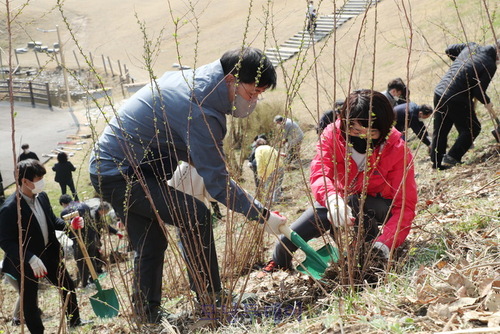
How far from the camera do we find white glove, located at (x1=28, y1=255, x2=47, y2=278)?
4.05 metres

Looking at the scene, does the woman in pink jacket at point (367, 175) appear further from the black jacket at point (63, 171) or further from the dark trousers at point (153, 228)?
the black jacket at point (63, 171)

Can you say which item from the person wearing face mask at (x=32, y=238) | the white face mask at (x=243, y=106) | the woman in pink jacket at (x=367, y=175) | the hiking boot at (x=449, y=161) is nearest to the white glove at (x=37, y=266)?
the person wearing face mask at (x=32, y=238)

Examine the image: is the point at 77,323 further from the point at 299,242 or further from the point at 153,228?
the point at 299,242

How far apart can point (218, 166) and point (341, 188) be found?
61cm

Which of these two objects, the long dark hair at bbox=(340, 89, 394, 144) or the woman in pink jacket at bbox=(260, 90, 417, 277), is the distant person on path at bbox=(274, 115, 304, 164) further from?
the long dark hair at bbox=(340, 89, 394, 144)

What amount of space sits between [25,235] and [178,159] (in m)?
1.32

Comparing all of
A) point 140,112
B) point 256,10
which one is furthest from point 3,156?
point 256,10

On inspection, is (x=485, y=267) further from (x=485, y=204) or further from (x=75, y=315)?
(x=75, y=315)

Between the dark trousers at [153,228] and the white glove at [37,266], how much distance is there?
44.3 inches

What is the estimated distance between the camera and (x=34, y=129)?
2064 centimetres

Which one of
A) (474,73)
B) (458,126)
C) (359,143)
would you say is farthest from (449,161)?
(359,143)

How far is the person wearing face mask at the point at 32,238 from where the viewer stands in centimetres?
402

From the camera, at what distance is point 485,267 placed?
2.37 meters

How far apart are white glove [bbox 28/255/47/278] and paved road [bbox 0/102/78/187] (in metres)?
10.7
